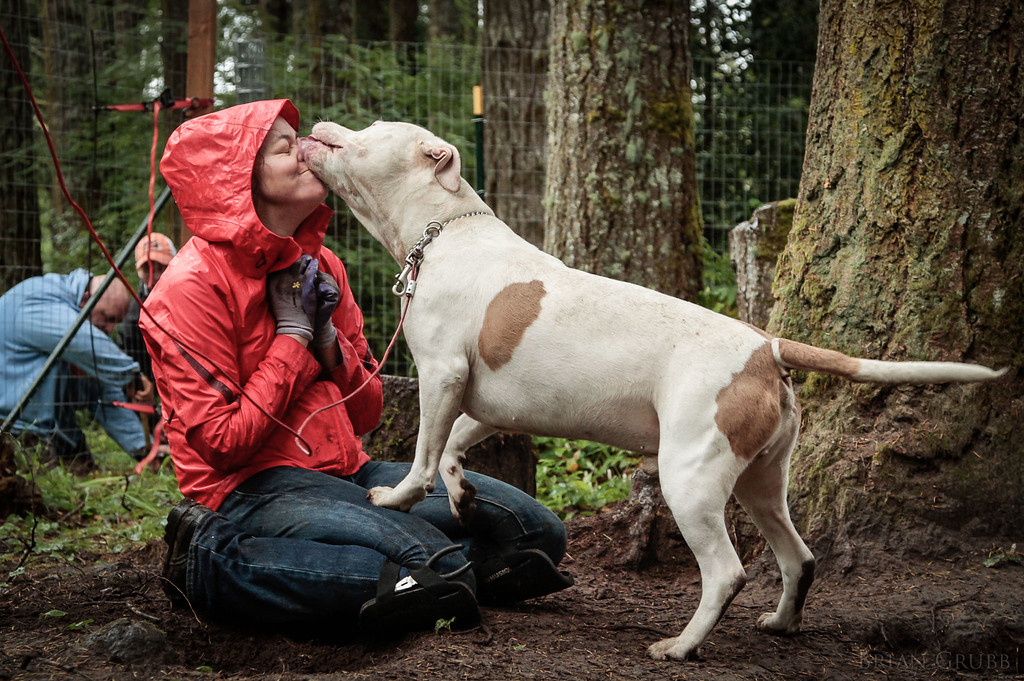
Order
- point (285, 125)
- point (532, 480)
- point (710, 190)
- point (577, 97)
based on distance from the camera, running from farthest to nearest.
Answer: point (710, 190)
point (577, 97)
point (532, 480)
point (285, 125)

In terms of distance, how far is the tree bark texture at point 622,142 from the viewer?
19.7ft

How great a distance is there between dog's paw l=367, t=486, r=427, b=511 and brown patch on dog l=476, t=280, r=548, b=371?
0.60 m

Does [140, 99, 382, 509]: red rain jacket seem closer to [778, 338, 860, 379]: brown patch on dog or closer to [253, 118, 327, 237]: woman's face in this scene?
[253, 118, 327, 237]: woman's face

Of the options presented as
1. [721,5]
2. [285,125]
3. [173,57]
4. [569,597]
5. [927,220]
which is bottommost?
[569,597]

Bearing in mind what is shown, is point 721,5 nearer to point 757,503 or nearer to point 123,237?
point 123,237

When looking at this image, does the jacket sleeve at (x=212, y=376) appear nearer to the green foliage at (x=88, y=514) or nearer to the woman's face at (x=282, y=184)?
the woman's face at (x=282, y=184)

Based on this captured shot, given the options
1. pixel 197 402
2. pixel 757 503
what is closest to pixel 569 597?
pixel 757 503

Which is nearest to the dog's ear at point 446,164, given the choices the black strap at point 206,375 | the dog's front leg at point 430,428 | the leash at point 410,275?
the leash at point 410,275

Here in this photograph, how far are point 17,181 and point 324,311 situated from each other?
6172 mm

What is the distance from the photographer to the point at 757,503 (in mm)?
3328

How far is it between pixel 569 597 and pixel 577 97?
3476mm

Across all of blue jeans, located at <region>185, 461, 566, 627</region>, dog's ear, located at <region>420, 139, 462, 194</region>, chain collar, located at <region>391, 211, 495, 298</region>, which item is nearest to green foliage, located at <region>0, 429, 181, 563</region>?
blue jeans, located at <region>185, 461, 566, 627</region>

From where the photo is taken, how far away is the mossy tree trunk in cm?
372

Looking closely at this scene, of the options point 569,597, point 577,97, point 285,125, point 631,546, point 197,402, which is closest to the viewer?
point 197,402
